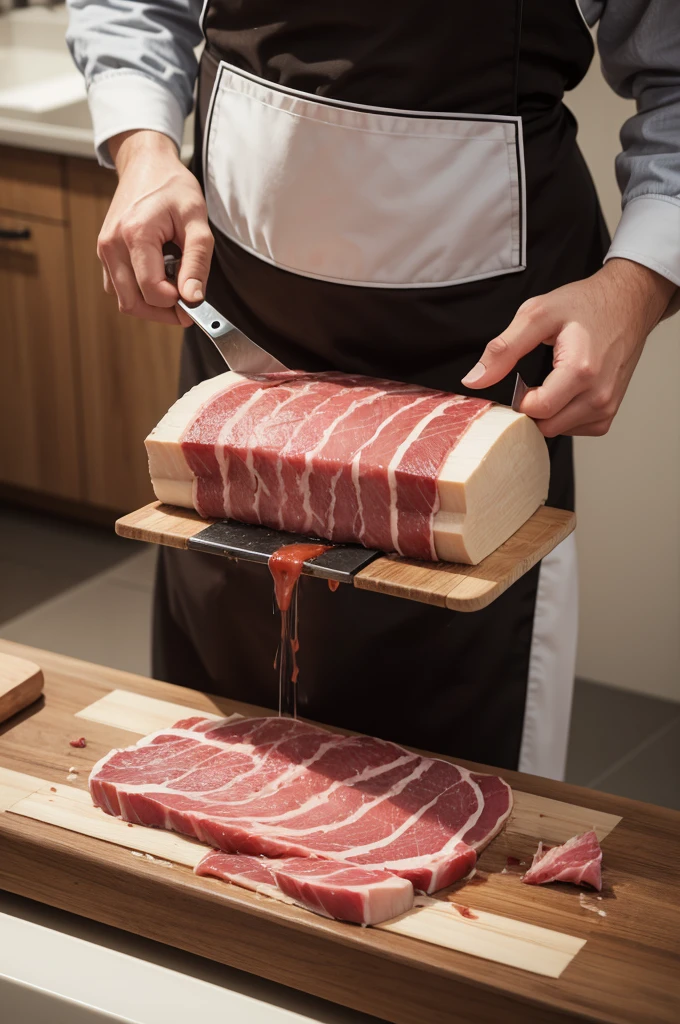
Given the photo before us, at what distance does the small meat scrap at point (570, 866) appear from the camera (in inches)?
50.5

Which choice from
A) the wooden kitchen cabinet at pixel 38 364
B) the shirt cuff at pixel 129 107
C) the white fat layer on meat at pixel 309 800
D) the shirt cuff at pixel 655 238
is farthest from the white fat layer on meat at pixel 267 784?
the wooden kitchen cabinet at pixel 38 364

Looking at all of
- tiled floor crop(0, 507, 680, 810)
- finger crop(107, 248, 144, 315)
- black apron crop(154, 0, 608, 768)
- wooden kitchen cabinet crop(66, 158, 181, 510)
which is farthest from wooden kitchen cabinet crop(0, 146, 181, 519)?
finger crop(107, 248, 144, 315)

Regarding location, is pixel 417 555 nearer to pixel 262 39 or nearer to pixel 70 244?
pixel 262 39

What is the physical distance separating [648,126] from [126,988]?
44.0 inches

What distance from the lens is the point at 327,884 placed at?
121 cm

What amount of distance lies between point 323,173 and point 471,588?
57 cm

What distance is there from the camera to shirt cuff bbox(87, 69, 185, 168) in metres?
1.71

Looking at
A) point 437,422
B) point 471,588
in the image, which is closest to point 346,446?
point 437,422

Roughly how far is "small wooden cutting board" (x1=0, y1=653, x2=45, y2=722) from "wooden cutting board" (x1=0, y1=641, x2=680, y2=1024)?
0.27ft

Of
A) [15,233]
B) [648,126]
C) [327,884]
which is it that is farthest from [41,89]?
[327,884]

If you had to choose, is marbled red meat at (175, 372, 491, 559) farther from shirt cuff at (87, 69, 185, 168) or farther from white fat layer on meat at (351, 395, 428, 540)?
shirt cuff at (87, 69, 185, 168)

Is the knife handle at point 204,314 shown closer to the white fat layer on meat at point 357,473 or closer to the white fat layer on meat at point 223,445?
the white fat layer on meat at point 223,445

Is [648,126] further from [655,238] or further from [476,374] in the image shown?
[476,374]

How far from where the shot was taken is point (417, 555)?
54.6 inches
